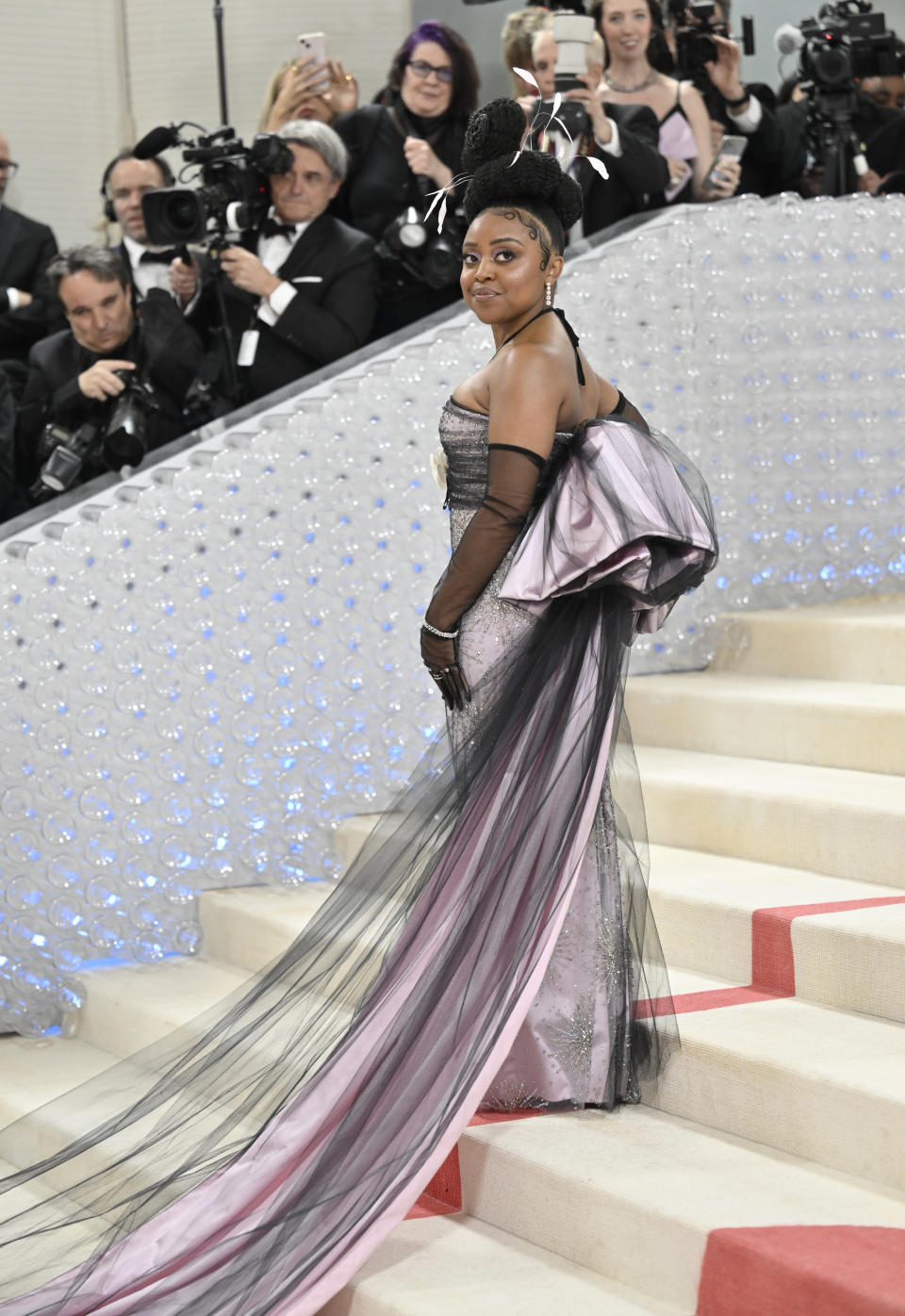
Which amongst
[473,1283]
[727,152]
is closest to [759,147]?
[727,152]

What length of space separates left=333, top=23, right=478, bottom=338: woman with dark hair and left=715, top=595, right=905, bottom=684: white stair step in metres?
1.29

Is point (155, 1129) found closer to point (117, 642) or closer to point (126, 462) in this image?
point (117, 642)

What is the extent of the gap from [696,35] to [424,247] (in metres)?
1.17

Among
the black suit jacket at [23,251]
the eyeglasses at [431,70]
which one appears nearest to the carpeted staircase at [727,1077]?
the eyeglasses at [431,70]

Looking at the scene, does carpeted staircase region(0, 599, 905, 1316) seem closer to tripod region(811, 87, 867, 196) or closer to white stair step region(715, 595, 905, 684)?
white stair step region(715, 595, 905, 684)

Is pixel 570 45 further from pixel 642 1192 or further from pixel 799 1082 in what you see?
pixel 642 1192

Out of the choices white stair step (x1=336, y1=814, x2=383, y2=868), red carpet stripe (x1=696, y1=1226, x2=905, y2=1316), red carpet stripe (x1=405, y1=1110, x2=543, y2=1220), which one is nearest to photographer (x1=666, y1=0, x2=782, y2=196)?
white stair step (x1=336, y1=814, x2=383, y2=868)

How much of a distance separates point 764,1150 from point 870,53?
368cm

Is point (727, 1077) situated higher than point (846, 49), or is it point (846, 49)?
point (846, 49)

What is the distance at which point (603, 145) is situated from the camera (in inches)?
184

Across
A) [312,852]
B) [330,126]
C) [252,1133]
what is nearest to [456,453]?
[252,1133]

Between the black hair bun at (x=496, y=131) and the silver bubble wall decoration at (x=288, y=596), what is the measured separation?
1.55m

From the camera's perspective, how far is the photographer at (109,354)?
469cm

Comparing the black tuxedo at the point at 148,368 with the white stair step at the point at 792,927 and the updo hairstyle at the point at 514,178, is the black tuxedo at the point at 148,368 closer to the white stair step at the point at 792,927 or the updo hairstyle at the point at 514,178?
the white stair step at the point at 792,927
